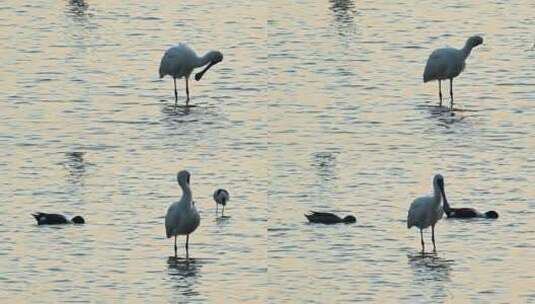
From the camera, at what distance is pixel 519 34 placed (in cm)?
3697

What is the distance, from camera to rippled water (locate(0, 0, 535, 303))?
20531mm

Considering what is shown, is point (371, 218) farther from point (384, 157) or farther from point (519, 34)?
point (519, 34)

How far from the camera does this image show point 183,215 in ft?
73.6

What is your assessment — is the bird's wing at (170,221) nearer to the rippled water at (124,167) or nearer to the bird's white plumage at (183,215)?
the bird's white plumage at (183,215)

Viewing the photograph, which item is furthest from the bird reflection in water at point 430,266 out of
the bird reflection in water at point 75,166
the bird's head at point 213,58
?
the bird's head at point 213,58

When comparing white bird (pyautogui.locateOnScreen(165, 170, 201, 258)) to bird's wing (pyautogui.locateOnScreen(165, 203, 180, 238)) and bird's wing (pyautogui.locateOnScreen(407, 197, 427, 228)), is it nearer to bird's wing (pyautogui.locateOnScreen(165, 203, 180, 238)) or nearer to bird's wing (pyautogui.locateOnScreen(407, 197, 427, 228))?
bird's wing (pyautogui.locateOnScreen(165, 203, 180, 238))

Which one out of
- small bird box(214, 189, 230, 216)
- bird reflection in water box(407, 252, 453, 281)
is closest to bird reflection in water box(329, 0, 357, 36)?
small bird box(214, 189, 230, 216)

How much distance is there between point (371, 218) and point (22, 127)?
18.7 ft

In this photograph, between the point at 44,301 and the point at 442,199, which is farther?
the point at 442,199

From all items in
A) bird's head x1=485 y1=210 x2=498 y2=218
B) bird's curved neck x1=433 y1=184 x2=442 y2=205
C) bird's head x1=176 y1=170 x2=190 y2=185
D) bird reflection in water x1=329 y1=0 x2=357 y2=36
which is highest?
bird reflection in water x1=329 y1=0 x2=357 y2=36

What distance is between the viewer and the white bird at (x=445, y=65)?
30.1 metres

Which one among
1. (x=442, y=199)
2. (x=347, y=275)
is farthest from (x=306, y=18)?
(x=347, y=275)

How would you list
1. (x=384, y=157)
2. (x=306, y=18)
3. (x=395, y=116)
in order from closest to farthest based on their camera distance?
1. (x=384, y=157)
2. (x=395, y=116)
3. (x=306, y=18)

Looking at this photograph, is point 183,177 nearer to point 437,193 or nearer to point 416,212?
point 416,212
